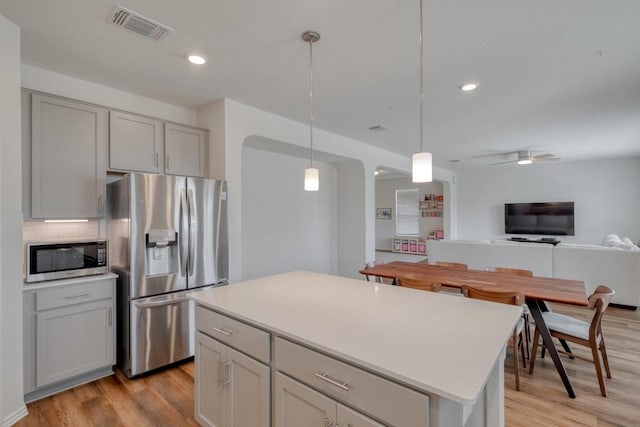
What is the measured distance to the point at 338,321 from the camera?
1456 millimetres

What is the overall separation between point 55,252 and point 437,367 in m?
2.84

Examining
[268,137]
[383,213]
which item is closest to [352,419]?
[268,137]

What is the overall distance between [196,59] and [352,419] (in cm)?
264

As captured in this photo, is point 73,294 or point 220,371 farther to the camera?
point 73,294

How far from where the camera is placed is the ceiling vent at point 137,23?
190 cm

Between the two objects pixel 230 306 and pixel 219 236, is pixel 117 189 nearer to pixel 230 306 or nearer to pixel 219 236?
pixel 219 236

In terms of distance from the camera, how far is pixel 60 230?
9.00 ft

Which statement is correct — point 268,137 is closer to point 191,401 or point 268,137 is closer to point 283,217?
point 283,217

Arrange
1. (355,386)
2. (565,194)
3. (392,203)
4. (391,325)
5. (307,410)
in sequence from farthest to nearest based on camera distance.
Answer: (392,203)
(565,194)
(391,325)
(307,410)
(355,386)

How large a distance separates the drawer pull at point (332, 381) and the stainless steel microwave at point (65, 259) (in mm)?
2344

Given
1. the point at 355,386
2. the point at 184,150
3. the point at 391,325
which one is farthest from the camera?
the point at 184,150

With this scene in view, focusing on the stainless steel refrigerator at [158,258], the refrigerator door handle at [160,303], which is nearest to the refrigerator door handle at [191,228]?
the stainless steel refrigerator at [158,258]

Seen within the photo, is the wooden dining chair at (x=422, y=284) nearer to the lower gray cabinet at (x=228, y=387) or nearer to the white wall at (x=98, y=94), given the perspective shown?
the lower gray cabinet at (x=228, y=387)

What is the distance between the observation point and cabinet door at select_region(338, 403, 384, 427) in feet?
3.52
